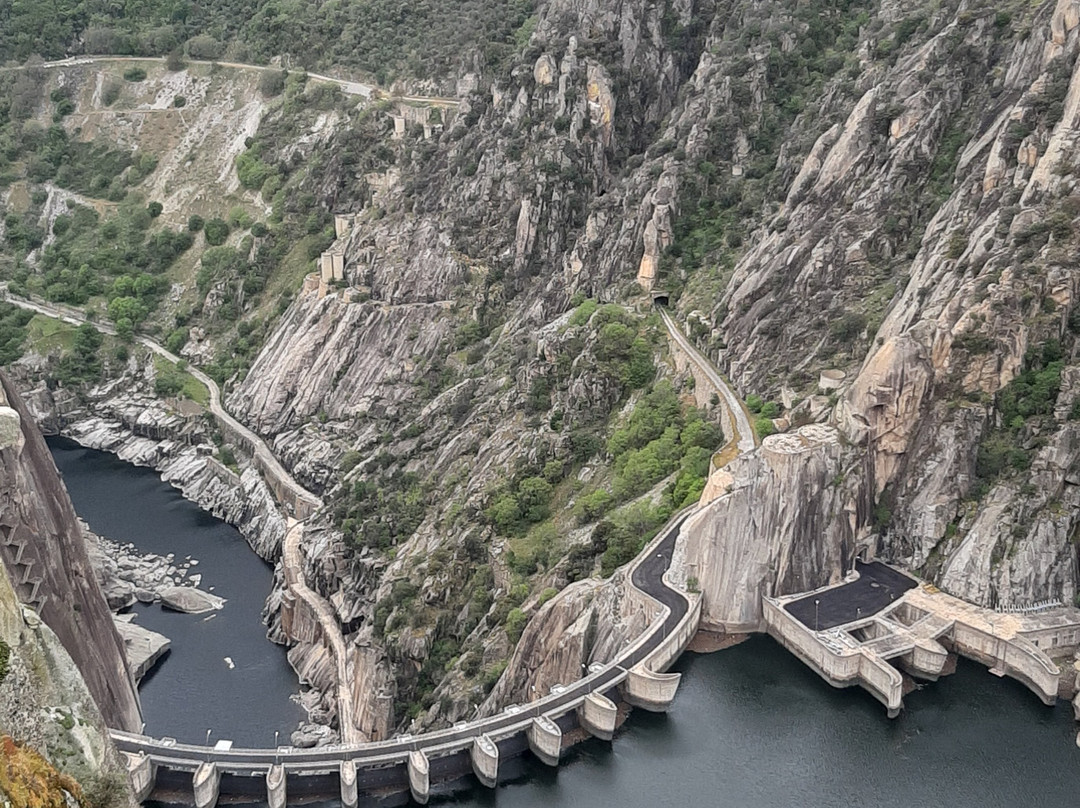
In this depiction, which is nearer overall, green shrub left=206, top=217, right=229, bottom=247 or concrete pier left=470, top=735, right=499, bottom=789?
concrete pier left=470, top=735, right=499, bottom=789

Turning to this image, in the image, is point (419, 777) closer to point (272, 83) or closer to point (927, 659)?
point (927, 659)

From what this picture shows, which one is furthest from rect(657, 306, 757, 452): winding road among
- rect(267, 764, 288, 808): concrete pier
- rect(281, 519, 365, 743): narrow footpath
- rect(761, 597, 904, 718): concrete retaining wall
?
rect(267, 764, 288, 808): concrete pier

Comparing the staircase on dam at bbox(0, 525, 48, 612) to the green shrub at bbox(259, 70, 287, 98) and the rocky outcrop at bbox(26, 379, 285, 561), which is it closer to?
the rocky outcrop at bbox(26, 379, 285, 561)

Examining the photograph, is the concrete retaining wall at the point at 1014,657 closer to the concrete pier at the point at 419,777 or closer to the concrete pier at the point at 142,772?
the concrete pier at the point at 419,777

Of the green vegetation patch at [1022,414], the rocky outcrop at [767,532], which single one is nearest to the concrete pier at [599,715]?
the rocky outcrop at [767,532]

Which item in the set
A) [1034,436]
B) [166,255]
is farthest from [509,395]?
[166,255]

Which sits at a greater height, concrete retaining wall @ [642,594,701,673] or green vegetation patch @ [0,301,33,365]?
concrete retaining wall @ [642,594,701,673]

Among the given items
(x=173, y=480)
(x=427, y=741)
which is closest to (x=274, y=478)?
(x=173, y=480)
